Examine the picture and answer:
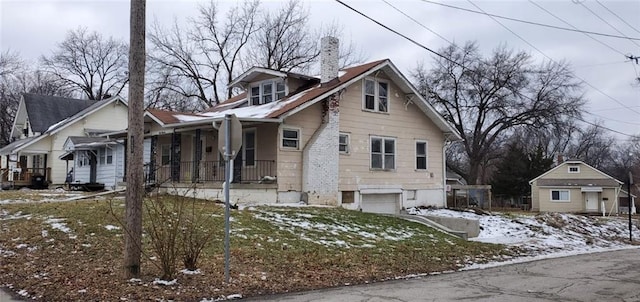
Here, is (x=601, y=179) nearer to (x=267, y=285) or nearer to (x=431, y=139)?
(x=431, y=139)

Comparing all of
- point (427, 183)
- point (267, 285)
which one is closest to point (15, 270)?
point (267, 285)

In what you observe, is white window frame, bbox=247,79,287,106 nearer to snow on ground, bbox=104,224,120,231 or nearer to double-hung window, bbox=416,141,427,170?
double-hung window, bbox=416,141,427,170

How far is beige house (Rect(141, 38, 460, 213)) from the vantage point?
19.7m

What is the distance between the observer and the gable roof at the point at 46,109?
3844 cm

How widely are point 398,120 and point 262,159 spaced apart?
22.8ft

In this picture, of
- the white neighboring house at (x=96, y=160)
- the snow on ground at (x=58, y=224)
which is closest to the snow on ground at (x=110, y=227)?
the snow on ground at (x=58, y=224)

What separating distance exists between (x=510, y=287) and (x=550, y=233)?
39.3ft

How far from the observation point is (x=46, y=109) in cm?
3981

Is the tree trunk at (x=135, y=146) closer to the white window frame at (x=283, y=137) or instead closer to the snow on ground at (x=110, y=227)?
the snow on ground at (x=110, y=227)

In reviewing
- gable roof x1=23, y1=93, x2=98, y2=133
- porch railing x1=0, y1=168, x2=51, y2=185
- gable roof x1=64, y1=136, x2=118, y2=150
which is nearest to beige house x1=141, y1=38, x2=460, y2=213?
gable roof x1=64, y1=136, x2=118, y2=150

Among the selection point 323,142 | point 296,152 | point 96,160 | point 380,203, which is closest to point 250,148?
point 296,152

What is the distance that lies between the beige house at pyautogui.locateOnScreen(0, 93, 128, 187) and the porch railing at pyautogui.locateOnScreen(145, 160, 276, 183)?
882 centimetres

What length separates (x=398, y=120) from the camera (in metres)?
23.6

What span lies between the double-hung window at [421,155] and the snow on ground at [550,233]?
221 cm
